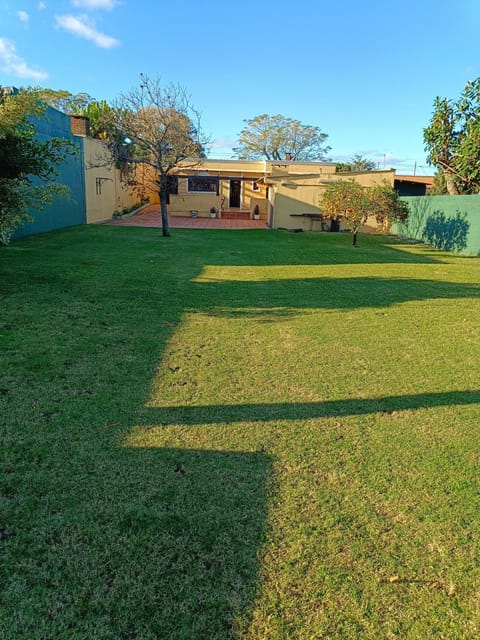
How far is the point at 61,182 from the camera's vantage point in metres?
17.4

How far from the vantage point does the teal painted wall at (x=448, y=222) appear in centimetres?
1428

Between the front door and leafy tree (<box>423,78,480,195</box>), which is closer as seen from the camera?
leafy tree (<box>423,78,480,195</box>)

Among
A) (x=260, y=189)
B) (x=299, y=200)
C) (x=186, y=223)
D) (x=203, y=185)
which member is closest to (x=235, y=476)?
(x=299, y=200)

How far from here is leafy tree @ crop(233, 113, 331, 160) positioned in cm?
4988

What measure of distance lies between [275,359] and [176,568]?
274 cm

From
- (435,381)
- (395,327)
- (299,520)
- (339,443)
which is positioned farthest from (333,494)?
(395,327)

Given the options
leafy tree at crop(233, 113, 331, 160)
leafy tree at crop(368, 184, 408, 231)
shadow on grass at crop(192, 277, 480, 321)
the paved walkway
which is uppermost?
leafy tree at crop(233, 113, 331, 160)

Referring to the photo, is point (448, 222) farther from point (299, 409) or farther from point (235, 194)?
point (235, 194)

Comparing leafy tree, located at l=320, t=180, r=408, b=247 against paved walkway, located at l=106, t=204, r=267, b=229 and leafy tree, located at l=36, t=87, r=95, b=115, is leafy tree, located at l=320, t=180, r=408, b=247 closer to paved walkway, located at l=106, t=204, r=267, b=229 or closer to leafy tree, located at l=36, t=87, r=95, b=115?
paved walkway, located at l=106, t=204, r=267, b=229

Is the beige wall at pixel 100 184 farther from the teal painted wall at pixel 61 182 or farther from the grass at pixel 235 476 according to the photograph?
the grass at pixel 235 476

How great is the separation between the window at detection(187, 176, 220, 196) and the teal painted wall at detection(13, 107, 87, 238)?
10.0 metres

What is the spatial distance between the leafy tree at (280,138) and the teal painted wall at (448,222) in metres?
34.6

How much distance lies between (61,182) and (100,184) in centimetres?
555

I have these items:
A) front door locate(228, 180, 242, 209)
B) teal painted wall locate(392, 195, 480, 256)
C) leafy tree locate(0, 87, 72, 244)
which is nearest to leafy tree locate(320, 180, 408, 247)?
teal painted wall locate(392, 195, 480, 256)
